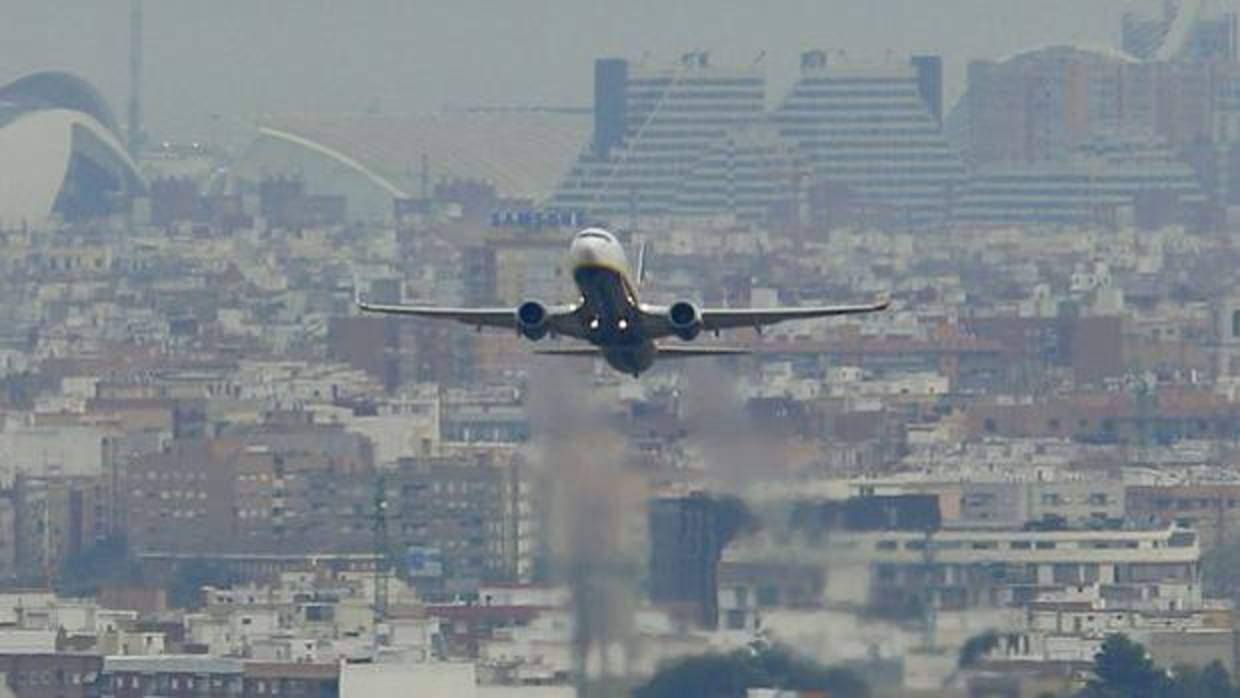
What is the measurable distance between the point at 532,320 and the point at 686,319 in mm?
825

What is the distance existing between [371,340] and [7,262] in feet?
129

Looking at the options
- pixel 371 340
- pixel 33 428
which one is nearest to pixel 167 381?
pixel 371 340

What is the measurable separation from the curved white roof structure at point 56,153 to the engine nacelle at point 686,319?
14142 cm

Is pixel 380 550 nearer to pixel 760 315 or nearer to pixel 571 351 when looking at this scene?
pixel 571 351

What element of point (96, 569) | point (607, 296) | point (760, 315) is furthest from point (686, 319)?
point (96, 569)

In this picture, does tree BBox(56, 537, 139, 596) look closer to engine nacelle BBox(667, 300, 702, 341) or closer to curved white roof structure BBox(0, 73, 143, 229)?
engine nacelle BBox(667, 300, 702, 341)

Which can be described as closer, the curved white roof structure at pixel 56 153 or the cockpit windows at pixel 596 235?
the cockpit windows at pixel 596 235

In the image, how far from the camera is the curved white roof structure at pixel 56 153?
186375 millimetres

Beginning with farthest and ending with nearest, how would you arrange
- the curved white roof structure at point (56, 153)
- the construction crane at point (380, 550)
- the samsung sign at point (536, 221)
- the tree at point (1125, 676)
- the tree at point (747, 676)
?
the curved white roof structure at point (56, 153)
the samsung sign at point (536, 221)
the construction crane at point (380, 550)
the tree at point (1125, 676)
the tree at point (747, 676)

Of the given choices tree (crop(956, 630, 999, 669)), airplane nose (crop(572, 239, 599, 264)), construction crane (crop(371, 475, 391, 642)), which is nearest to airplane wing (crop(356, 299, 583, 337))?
airplane nose (crop(572, 239, 599, 264))

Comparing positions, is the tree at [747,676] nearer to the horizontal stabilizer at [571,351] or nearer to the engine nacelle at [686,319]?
the horizontal stabilizer at [571,351]

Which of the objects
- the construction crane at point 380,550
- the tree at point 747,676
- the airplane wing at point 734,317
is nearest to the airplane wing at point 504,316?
the airplane wing at point 734,317

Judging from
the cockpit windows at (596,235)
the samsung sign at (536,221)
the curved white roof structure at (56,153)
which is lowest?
the cockpit windows at (596,235)

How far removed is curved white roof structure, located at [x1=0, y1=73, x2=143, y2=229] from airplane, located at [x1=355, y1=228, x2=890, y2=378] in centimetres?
14072
